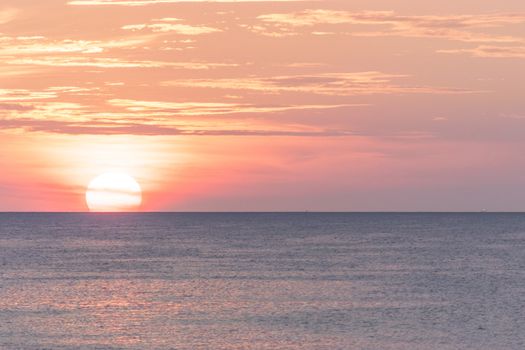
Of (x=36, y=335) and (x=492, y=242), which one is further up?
(x=36, y=335)

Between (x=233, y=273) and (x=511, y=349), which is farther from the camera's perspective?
(x=233, y=273)

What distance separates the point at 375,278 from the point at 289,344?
3725 centimetres

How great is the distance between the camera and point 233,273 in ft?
288

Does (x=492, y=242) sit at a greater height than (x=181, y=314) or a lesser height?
lesser

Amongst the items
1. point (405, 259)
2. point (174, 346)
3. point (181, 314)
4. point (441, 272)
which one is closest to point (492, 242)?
point (405, 259)

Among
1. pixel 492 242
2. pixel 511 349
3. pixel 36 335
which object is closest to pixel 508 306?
pixel 511 349

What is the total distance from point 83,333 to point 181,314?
28.8ft

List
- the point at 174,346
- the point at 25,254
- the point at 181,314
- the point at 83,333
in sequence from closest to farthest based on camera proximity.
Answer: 1. the point at 174,346
2. the point at 83,333
3. the point at 181,314
4. the point at 25,254

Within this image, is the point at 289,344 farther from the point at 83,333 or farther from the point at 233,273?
the point at 233,273

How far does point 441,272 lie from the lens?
92.9 meters

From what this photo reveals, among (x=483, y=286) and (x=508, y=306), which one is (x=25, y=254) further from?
(x=508, y=306)

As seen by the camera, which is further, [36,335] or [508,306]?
[508,306]

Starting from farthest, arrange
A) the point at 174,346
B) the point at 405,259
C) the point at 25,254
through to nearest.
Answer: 1. the point at 25,254
2. the point at 405,259
3. the point at 174,346

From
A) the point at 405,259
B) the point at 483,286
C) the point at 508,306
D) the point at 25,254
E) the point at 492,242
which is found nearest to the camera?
the point at 508,306
